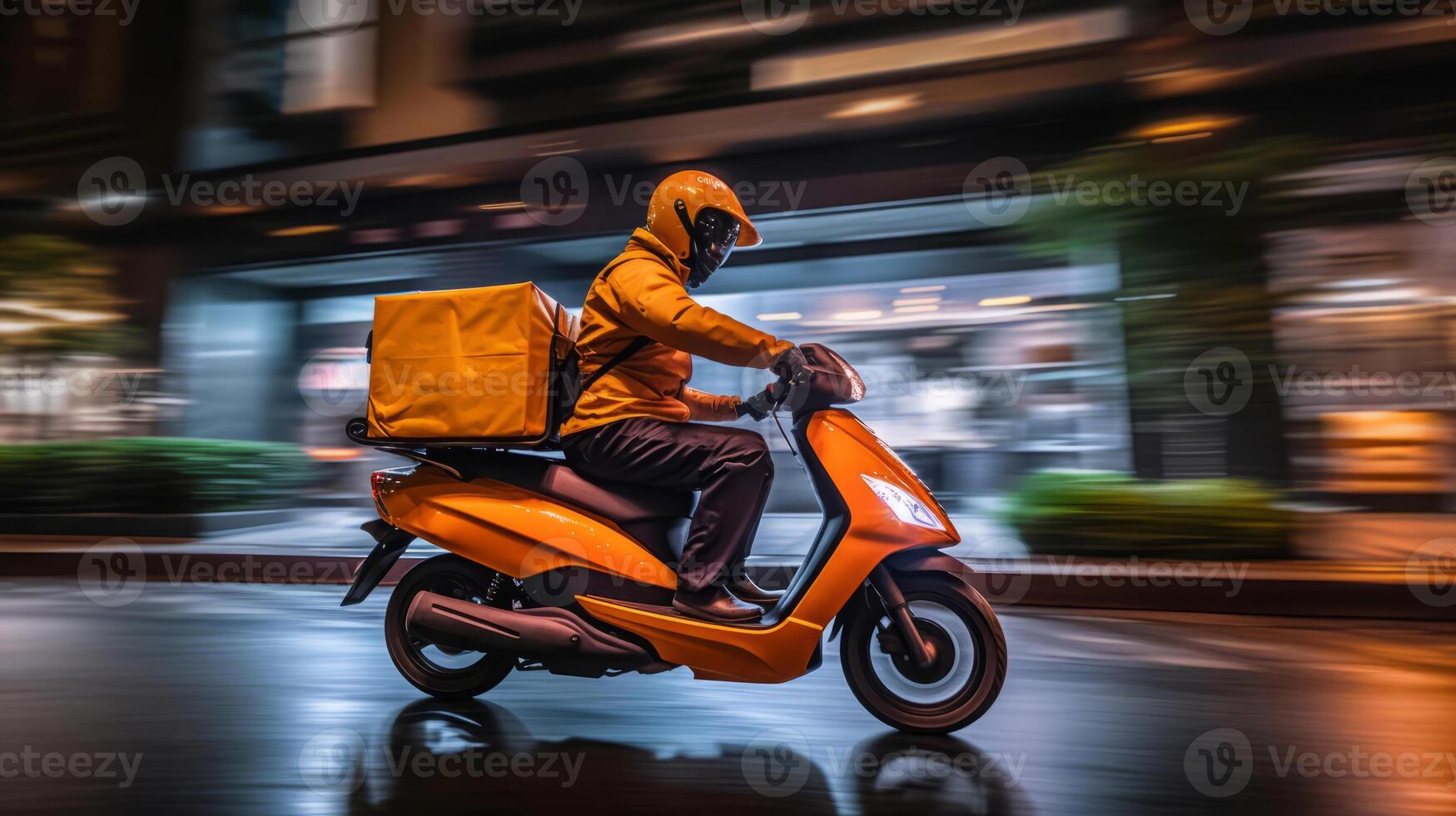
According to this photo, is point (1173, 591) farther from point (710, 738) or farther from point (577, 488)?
point (577, 488)

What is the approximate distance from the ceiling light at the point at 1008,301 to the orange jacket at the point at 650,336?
712 cm

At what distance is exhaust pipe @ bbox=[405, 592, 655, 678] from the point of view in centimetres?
271

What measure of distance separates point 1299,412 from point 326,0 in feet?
44.4

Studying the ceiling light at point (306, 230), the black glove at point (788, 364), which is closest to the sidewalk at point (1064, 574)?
the black glove at point (788, 364)

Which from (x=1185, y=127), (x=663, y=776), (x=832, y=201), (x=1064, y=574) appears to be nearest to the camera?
(x=663, y=776)

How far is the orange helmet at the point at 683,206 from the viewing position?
9.53 feet

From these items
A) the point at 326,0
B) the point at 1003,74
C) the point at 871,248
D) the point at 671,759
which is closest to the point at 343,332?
the point at 326,0

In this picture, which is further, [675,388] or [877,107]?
[877,107]

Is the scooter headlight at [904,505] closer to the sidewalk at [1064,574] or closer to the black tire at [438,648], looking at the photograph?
the black tire at [438,648]

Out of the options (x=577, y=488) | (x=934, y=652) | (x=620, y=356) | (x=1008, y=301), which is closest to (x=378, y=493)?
(x=577, y=488)

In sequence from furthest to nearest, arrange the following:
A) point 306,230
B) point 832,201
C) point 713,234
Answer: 1. point 306,230
2. point 832,201
3. point 713,234

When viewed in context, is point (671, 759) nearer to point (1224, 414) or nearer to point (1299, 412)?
point (1224, 414)

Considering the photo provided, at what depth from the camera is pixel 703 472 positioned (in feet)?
9.00

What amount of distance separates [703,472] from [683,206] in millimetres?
946
